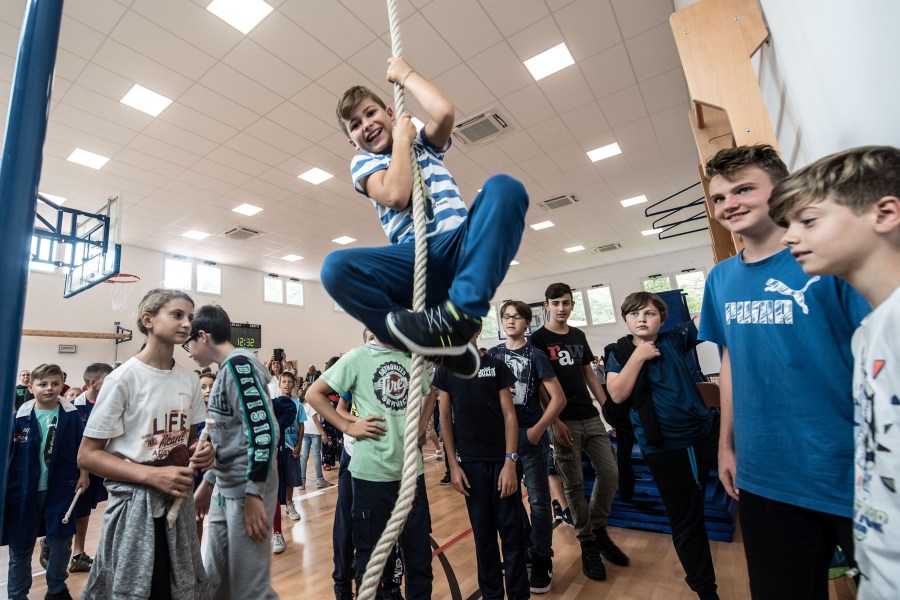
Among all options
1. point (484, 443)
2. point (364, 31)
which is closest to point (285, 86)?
point (364, 31)

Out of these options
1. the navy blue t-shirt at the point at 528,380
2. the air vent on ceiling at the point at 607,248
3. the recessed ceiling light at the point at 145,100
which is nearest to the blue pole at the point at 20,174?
the navy blue t-shirt at the point at 528,380

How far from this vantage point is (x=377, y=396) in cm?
196

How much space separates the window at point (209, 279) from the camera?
9859 millimetres

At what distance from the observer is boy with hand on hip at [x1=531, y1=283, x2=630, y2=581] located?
8.60 feet

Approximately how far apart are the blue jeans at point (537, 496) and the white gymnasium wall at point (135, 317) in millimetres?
7404

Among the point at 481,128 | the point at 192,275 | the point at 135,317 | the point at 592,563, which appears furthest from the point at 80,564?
the point at 192,275

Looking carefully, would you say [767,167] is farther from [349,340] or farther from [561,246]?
[349,340]

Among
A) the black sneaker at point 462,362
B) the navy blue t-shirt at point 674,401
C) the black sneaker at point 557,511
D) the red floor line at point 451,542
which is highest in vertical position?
the black sneaker at point 462,362

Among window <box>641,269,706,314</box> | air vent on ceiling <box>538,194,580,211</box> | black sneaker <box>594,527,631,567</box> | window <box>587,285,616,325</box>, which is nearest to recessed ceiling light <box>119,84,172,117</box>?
black sneaker <box>594,527,631,567</box>

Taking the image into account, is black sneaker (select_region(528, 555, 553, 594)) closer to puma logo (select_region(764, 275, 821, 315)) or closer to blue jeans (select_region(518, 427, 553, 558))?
blue jeans (select_region(518, 427, 553, 558))

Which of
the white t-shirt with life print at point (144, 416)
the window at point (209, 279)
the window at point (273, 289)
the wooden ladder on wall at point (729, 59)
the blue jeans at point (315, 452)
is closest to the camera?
the wooden ladder on wall at point (729, 59)

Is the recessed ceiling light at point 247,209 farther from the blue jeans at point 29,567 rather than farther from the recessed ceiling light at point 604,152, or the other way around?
the recessed ceiling light at point 604,152

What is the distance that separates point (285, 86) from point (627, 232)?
8893 mm

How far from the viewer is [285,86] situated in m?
4.26
